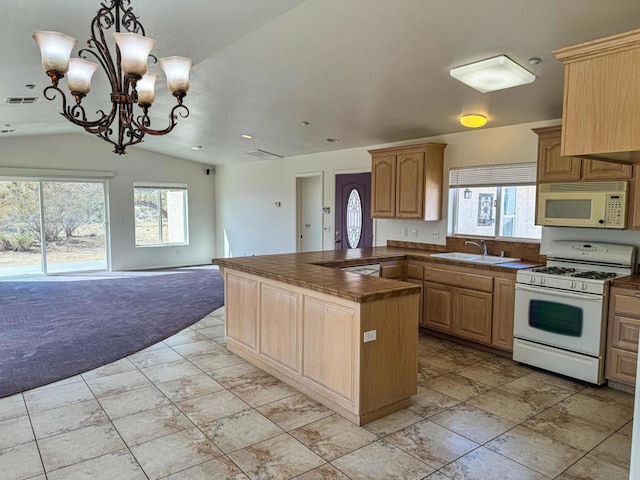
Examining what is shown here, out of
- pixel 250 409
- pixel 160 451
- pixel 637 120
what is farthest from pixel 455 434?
pixel 637 120

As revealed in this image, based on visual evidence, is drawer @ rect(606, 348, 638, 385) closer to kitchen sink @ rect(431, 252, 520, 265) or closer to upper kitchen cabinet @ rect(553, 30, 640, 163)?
kitchen sink @ rect(431, 252, 520, 265)

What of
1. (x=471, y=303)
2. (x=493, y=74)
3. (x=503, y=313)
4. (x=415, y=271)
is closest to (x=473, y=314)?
(x=471, y=303)

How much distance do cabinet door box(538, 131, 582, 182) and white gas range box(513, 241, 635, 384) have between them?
0.66 metres

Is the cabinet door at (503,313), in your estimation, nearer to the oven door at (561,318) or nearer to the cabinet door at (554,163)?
the oven door at (561,318)

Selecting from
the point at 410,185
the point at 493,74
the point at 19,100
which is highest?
→ the point at 19,100

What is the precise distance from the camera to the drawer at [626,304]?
10.5 feet

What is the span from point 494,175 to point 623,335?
2210 millimetres

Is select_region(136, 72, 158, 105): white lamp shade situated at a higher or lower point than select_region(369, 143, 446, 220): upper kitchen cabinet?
higher

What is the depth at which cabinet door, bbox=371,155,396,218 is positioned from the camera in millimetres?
5445

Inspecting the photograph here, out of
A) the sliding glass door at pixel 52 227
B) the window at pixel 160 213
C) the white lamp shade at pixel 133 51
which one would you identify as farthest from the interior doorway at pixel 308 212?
the white lamp shade at pixel 133 51

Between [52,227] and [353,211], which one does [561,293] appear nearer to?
[353,211]

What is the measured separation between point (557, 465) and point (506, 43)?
274cm

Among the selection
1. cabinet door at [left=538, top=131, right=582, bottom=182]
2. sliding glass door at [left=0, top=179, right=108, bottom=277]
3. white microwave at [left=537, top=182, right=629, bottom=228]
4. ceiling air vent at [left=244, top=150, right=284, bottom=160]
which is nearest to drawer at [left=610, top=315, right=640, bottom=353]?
white microwave at [left=537, top=182, right=629, bottom=228]

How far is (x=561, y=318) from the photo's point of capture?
3.58 meters
